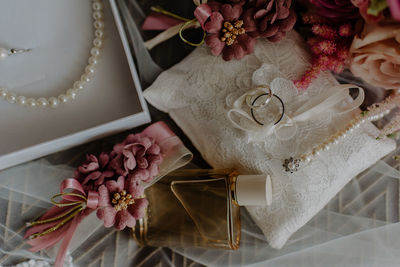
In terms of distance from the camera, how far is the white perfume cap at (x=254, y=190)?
63cm

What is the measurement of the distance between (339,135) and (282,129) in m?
0.11

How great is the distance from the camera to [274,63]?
708 mm

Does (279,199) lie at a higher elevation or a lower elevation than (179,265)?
higher

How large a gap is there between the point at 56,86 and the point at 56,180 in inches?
8.9

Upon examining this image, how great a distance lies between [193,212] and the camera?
29.7 inches

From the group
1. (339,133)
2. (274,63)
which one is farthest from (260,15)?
(339,133)

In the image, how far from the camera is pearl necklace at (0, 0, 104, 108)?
76cm

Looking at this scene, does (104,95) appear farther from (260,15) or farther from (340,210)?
(340,210)

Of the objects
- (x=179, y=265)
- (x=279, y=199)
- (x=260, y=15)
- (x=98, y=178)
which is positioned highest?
(x=260, y=15)

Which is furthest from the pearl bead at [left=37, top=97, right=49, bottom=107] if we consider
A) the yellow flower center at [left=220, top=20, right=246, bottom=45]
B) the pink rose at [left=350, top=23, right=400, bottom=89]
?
the pink rose at [left=350, top=23, right=400, bottom=89]

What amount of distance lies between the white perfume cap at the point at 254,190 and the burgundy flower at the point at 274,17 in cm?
29

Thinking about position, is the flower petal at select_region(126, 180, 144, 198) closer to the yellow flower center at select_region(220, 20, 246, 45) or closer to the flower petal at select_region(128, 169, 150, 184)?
the flower petal at select_region(128, 169, 150, 184)

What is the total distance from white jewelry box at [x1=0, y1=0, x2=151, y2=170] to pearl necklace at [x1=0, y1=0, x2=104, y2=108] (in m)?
0.01

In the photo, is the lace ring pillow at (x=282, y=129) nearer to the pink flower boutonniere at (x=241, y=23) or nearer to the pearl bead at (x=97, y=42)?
the pink flower boutonniere at (x=241, y=23)
